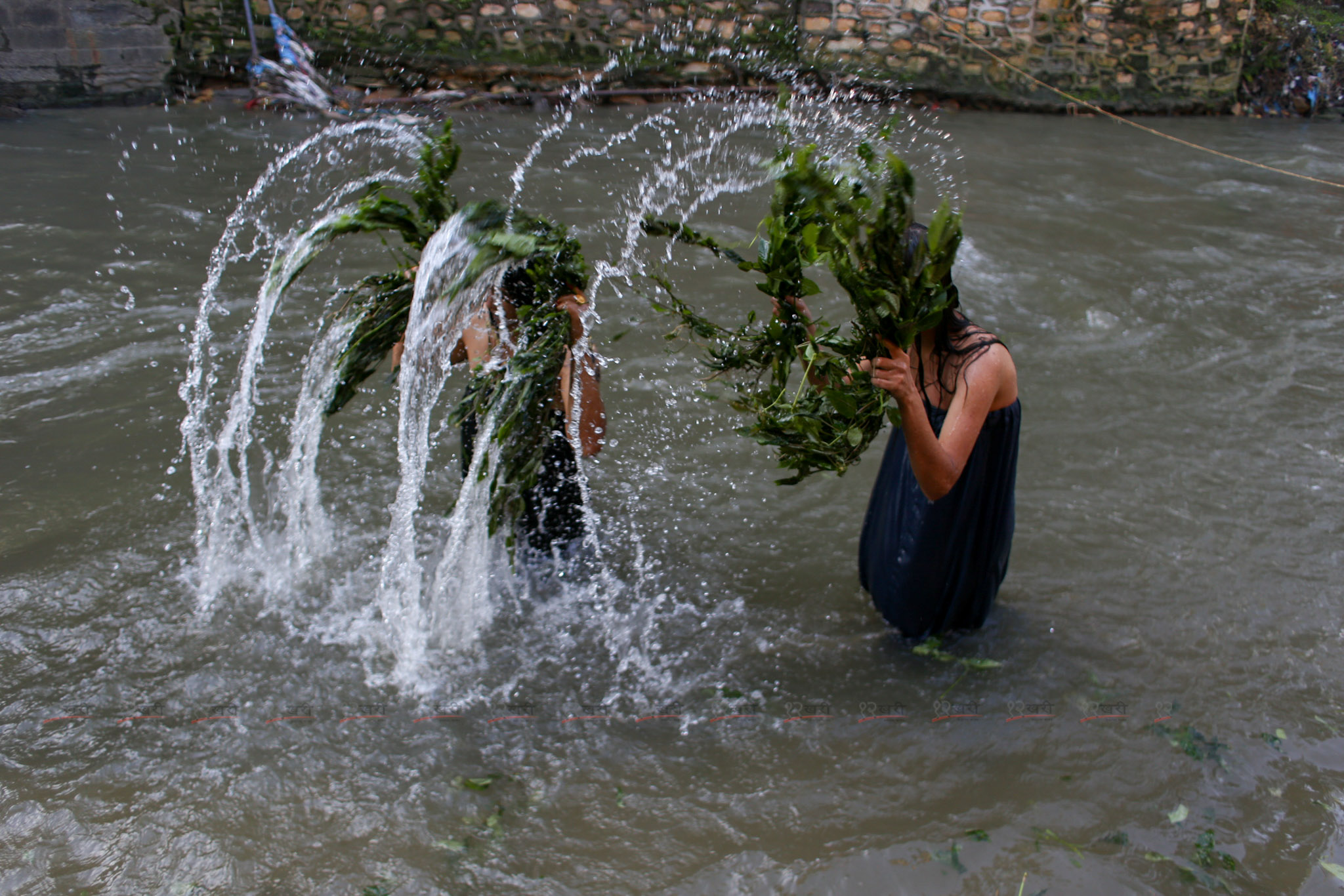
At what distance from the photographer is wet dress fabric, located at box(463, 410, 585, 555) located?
3.65 m

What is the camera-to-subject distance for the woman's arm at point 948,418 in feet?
8.51

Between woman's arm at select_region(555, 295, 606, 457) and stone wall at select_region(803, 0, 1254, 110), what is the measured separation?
1067 centimetres

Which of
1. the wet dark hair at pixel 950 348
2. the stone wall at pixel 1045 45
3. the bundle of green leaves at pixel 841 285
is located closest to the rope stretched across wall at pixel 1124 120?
the stone wall at pixel 1045 45

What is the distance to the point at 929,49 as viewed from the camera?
12766 millimetres

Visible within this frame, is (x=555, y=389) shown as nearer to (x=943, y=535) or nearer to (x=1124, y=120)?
(x=943, y=535)

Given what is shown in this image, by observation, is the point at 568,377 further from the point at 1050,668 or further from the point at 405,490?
the point at 1050,668

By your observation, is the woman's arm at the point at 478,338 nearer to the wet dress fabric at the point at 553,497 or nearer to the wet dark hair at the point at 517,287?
the wet dark hair at the point at 517,287

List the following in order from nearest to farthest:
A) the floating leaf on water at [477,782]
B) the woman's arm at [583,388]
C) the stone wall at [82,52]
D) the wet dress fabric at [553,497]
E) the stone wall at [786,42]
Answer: the floating leaf on water at [477,782] → the woman's arm at [583,388] → the wet dress fabric at [553,497] → the stone wall at [82,52] → the stone wall at [786,42]

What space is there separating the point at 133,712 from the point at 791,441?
250 centimetres

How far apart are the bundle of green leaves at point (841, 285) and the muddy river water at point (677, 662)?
1.95ft

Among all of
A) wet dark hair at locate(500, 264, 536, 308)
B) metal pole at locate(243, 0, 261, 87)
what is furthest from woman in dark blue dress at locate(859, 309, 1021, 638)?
metal pole at locate(243, 0, 261, 87)

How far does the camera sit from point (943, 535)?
3156 mm

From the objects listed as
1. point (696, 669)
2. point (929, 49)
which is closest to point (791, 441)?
point (696, 669)

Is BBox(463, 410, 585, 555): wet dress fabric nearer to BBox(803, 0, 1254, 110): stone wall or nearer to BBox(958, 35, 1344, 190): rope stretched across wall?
BBox(958, 35, 1344, 190): rope stretched across wall
